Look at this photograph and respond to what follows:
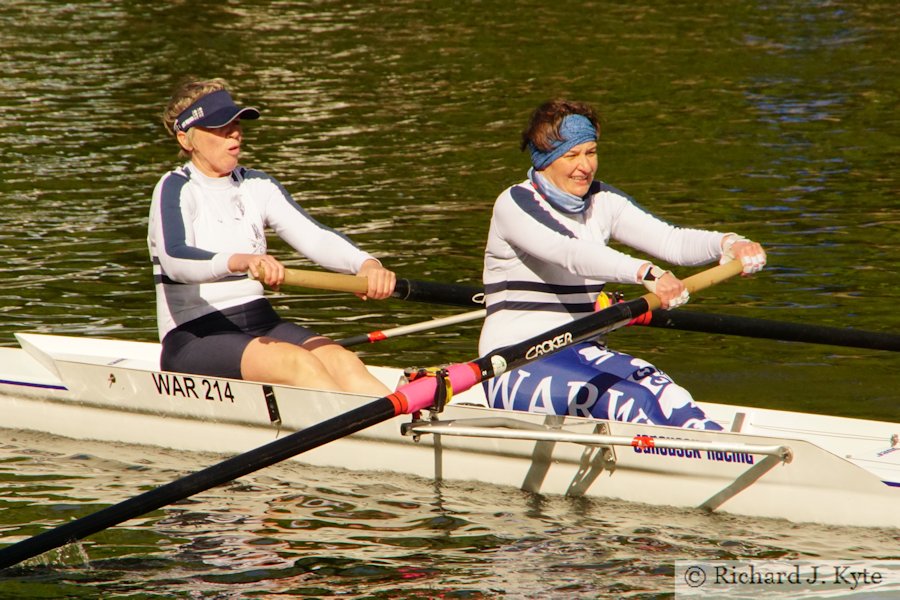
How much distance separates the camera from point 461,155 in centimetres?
1689

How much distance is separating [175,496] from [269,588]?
0.59 metres

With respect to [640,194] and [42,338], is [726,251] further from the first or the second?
[640,194]

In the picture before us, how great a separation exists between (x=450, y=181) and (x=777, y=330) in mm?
7959

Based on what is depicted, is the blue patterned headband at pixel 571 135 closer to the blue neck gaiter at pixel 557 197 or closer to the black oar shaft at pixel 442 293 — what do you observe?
the blue neck gaiter at pixel 557 197

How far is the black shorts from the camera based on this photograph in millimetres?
7691

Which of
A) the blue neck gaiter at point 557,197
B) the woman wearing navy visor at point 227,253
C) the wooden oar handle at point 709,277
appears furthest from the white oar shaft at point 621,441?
the blue neck gaiter at point 557,197

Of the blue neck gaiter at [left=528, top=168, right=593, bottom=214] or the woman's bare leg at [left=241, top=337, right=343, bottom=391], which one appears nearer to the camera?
the blue neck gaiter at [left=528, top=168, right=593, bottom=214]

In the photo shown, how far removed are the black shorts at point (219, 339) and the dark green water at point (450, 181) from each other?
668 millimetres

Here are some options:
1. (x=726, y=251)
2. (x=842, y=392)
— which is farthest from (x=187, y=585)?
(x=842, y=392)

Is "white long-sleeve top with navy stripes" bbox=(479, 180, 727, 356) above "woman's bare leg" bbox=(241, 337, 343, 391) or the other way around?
above

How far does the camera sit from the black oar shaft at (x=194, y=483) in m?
6.13

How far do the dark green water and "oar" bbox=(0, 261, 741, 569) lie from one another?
1.11 ft

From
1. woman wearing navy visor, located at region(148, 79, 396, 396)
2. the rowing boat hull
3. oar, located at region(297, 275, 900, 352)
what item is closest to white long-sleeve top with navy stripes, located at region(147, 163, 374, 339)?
woman wearing navy visor, located at region(148, 79, 396, 396)

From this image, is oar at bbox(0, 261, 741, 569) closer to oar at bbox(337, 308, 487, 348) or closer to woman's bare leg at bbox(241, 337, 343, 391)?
woman's bare leg at bbox(241, 337, 343, 391)
